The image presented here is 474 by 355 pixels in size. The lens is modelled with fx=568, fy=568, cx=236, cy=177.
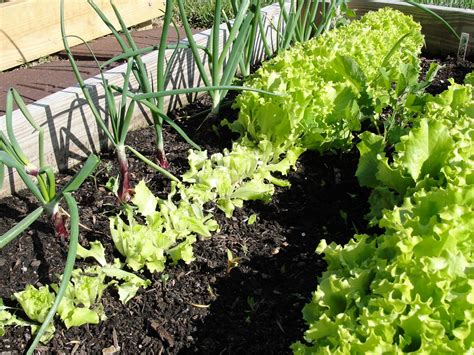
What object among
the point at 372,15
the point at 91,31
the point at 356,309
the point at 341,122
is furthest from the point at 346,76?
the point at 91,31

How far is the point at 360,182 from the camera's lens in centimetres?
247

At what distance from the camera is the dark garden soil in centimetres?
195

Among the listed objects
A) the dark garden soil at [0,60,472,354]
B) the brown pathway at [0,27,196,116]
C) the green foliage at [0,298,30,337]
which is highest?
the brown pathway at [0,27,196,116]

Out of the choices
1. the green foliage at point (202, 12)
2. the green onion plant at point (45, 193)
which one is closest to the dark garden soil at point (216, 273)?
the green onion plant at point (45, 193)

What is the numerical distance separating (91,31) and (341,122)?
7.67ft

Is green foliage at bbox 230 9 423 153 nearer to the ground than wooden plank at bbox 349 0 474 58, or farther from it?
farther from it

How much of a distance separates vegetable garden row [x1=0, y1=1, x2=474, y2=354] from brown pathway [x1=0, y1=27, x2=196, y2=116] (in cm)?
108

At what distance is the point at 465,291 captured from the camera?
146 centimetres

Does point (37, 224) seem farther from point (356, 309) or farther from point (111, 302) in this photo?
point (356, 309)

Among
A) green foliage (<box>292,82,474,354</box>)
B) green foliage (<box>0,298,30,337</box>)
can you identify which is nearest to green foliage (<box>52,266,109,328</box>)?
green foliage (<box>0,298,30,337</box>)

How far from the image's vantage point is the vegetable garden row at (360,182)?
4.80ft

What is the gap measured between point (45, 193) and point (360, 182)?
1299 mm

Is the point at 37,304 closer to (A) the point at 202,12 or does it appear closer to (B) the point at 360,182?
(B) the point at 360,182

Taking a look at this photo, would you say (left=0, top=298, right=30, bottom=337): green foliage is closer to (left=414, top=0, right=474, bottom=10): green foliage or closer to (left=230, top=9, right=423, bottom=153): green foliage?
(left=230, top=9, right=423, bottom=153): green foliage
